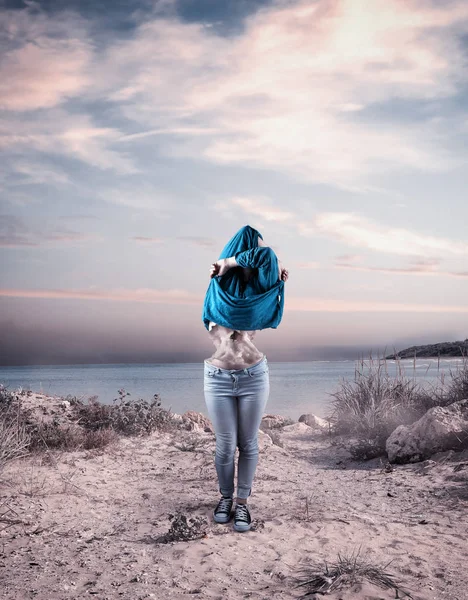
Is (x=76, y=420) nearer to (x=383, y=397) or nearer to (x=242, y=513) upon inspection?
(x=242, y=513)

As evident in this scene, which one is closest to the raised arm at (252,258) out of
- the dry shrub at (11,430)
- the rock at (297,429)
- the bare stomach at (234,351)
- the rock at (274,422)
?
the bare stomach at (234,351)

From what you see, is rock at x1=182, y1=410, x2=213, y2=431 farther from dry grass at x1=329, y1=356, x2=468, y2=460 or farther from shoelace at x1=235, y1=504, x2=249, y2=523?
shoelace at x1=235, y1=504, x2=249, y2=523

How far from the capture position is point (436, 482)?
21.9 feet

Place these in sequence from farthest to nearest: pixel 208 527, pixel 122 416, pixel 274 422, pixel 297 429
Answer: pixel 274 422 < pixel 297 429 < pixel 122 416 < pixel 208 527

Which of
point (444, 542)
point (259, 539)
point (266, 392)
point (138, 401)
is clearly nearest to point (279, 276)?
point (266, 392)

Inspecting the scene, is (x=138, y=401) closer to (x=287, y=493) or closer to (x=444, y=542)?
(x=287, y=493)

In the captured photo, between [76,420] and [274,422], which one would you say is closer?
[76,420]

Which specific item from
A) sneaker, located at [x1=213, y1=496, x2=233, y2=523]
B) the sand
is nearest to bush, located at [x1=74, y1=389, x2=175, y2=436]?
the sand

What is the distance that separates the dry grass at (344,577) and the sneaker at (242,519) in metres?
0.91

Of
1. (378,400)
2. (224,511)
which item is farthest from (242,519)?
(378,400)

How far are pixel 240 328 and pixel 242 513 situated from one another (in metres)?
1.63

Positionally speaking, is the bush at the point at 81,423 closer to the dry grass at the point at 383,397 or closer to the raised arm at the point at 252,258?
the dry grass at the point at 383,397

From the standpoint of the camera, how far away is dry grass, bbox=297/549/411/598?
3.68 meters

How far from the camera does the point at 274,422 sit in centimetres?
1242
